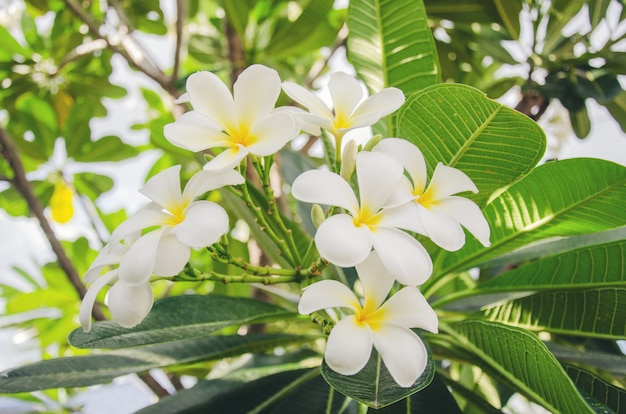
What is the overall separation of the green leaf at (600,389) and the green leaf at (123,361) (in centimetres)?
34

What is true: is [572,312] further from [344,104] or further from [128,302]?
[128,302]

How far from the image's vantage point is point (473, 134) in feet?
1.67

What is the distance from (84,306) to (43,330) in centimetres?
118

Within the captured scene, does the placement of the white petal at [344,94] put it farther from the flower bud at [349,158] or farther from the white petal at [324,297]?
the white petal at [324,297]

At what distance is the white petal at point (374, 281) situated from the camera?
0.43 meters

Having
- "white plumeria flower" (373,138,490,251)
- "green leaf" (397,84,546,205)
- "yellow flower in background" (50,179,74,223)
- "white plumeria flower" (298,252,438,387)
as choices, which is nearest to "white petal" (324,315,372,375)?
"white plumeria flower" (298,252,438,387)

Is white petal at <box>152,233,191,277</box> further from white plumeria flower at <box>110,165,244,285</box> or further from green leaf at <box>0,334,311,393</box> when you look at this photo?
green leaf at <box>0,334,311,393</box>

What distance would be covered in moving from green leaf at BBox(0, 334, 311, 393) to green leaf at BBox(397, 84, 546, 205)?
34 centimetres

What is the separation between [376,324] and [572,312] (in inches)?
13.1

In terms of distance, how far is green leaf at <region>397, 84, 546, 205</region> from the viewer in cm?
48

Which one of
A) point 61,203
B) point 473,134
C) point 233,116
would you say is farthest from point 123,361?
point 61,203

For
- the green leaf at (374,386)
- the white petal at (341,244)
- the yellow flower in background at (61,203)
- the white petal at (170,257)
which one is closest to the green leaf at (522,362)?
the green leaf at (374,386)

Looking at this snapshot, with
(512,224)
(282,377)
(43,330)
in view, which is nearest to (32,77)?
(43,330)

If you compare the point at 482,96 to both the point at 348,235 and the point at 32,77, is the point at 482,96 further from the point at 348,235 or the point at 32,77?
the point at 32,77
